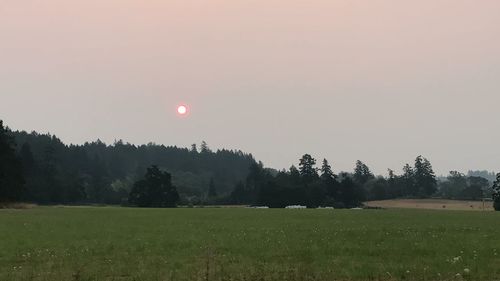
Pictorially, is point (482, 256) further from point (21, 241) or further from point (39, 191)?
point (39, 191)

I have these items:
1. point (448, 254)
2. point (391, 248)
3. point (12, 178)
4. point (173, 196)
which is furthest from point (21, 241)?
point (173, 196)

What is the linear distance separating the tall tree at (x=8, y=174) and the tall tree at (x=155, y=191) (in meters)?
59.2

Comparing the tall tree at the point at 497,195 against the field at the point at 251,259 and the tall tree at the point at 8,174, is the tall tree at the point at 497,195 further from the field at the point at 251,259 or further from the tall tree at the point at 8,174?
the field at the point at 251,259

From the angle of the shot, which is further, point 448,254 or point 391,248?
point 391,248

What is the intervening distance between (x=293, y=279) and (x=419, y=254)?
367 inches

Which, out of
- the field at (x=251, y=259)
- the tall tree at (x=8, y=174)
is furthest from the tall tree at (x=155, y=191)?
the field at (x=251, y=259)

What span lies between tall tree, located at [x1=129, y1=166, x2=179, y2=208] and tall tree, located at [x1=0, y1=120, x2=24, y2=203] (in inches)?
2330

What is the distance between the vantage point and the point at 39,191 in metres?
189

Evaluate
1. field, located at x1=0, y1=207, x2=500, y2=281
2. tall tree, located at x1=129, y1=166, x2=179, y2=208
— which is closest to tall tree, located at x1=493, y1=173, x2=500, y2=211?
tall tree, located at x1=129, y1=166, x2=179, y2=208

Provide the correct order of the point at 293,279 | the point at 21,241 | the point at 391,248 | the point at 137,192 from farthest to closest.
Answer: the point at 137,192, the point at 21,241, the point at 391,248, the point at 293,279

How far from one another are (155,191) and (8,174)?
66.6 metres

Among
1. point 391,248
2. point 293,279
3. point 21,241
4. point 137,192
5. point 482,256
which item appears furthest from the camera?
point 137,192

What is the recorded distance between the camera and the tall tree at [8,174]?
107938mm

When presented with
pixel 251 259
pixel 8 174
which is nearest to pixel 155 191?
pixel 8 174
